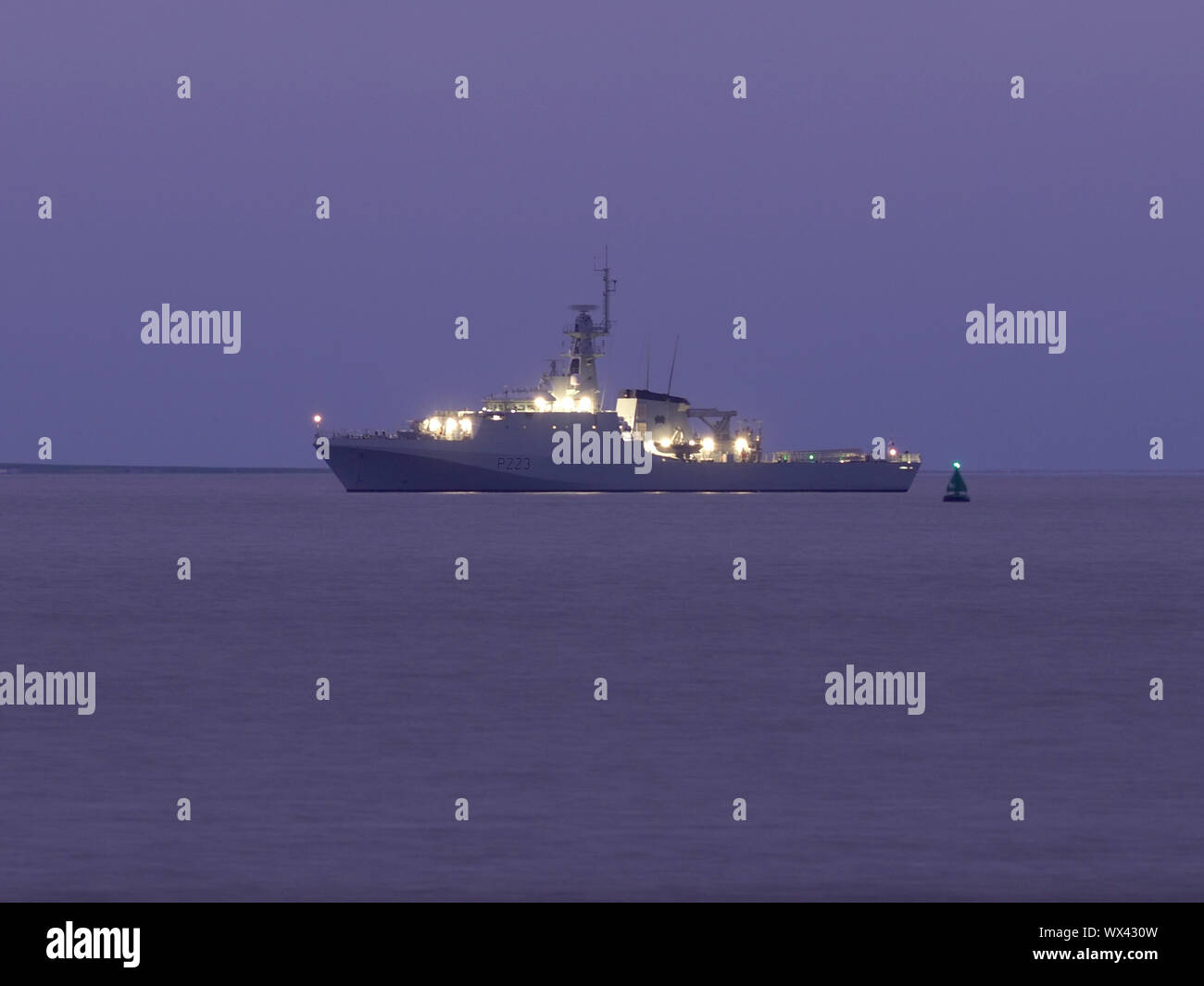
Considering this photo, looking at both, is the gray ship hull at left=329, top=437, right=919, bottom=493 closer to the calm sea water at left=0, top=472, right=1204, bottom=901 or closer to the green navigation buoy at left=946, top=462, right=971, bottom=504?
the green navigation buoy at left=946, top=462, right=971, bottom=504

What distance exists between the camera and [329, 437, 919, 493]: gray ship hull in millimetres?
112500

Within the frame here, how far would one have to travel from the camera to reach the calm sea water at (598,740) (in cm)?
1284

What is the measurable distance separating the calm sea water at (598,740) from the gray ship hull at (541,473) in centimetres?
6422

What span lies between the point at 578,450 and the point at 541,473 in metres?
4.33

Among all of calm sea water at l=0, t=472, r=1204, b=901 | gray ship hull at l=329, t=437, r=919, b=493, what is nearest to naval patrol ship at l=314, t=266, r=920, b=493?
gray ship hull at l=329, t=437, r=919, b=493

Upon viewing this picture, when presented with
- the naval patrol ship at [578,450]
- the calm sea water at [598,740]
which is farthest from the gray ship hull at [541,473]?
the calm sea water at [598,740]

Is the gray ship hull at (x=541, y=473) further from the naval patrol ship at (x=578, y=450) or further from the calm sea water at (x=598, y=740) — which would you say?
the calm sea water at (x=598, y=740)

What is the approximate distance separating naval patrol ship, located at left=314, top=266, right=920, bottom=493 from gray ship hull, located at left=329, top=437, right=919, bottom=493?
92 mm

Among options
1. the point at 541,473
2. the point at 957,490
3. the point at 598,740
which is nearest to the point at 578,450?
the point at 541,473

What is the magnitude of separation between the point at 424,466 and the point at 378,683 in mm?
89330

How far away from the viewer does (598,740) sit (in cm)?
1902

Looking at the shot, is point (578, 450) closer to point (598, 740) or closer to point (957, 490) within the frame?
point (957, 490)

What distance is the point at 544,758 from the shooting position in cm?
1772
